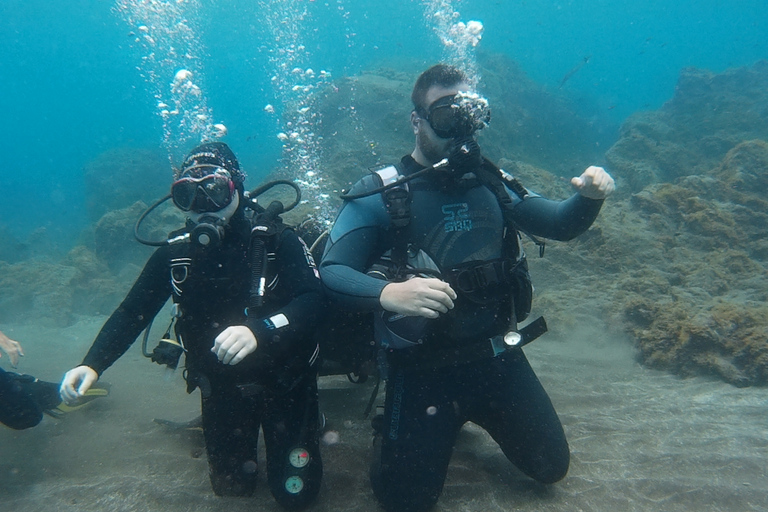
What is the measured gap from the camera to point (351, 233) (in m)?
2.78

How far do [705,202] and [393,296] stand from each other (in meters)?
9.62

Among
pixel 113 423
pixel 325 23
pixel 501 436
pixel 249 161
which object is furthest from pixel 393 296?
pixel 325 23

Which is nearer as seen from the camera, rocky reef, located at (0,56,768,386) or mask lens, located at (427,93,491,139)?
mask lens, located at (427,93,491,139)

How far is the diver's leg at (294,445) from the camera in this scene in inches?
108

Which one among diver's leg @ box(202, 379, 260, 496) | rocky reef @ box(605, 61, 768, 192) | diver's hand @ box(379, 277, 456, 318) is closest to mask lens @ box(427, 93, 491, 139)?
diver's hand @ box(379, 277, 456, 318)

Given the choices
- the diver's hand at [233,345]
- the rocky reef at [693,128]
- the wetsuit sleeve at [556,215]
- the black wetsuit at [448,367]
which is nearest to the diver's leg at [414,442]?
the black wetsuit at [448,367]

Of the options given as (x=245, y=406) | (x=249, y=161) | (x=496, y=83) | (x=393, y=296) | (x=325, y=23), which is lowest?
(x=245, y=406)

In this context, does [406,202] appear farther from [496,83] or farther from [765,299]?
[496,83]

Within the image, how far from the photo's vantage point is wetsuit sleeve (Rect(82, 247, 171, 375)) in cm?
293

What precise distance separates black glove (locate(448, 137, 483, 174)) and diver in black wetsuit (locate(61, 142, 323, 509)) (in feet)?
4.42

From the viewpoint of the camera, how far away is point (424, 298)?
2090mm

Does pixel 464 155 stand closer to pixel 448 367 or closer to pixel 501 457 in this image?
pixel 448 367

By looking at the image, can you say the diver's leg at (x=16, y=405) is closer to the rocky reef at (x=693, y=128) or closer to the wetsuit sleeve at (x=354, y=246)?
the wetsuit sleeve at (x=354, y=246)

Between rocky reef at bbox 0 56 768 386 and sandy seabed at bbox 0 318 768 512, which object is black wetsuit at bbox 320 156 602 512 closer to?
sandy seabed at bbox 0 318 768 512
